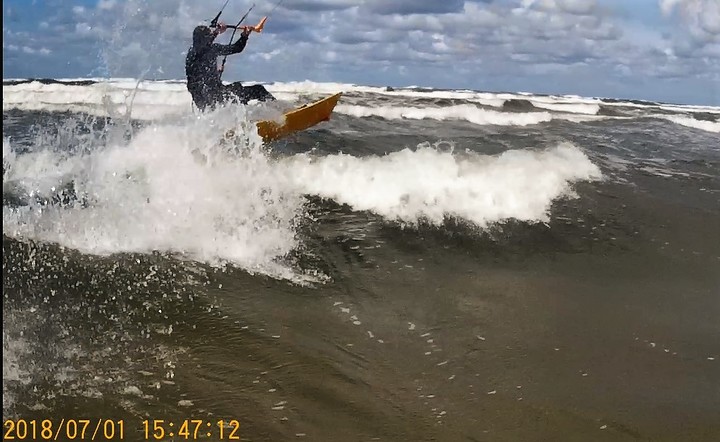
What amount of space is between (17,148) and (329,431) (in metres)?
9.23

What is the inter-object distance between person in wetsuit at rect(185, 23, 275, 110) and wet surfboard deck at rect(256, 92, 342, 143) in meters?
0.60

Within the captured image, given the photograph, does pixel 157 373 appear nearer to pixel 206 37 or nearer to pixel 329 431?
pixel 329 431

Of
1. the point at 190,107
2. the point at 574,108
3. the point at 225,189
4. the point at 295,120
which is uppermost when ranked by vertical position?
the point at 574,108

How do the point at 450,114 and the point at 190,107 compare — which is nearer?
the point at 190,107

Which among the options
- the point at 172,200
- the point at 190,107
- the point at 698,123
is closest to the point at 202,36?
the point at 172,200

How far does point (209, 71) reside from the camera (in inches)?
380

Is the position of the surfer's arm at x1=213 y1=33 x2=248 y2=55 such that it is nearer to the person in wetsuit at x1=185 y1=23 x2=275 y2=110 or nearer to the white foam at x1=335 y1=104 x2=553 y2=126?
the person in wetsuit at x1=185 y1=23 x2=275 y2=110

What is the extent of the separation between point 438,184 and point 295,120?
3.26m

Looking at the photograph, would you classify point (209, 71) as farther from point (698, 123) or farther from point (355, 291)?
point (698, 123)

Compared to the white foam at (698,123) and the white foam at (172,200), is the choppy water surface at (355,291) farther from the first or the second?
the white foam at (698,123)

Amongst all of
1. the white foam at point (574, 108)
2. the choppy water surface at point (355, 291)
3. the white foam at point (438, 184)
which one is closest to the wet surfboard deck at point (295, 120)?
the choppy water surface at point (355, 291)

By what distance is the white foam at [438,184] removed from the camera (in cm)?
748

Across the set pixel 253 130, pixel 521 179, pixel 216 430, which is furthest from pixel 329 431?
pixel 253 130

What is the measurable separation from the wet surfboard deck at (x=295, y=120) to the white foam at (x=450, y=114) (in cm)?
804
